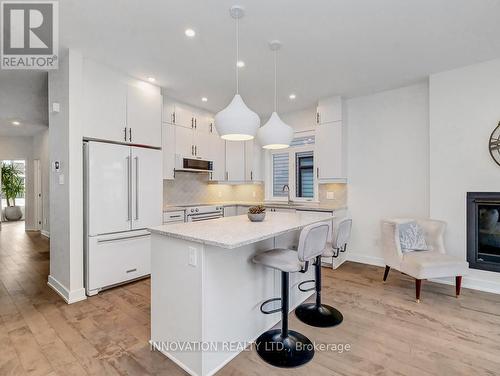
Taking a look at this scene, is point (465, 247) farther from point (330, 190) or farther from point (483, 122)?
point (330, 190)

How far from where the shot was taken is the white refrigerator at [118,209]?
9.74 feet

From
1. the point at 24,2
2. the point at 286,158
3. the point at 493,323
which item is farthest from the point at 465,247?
the point at 24,2

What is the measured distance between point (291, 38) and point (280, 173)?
3075 mm

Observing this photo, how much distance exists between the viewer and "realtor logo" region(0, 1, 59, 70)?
217 centimetres

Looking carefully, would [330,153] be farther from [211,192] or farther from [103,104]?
[103,104]

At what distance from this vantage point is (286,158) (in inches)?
207

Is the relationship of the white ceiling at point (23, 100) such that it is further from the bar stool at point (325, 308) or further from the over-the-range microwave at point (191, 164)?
the bar stool at point (325, 308)

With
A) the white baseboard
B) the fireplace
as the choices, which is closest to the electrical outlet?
the white baseboard

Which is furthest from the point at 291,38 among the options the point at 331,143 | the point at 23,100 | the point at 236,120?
the point at 23,100

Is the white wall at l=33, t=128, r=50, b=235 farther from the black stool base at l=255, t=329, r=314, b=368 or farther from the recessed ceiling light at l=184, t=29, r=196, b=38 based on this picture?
the black stool base at l=255, t=329, r=314, b=368

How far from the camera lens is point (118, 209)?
10.5 feet

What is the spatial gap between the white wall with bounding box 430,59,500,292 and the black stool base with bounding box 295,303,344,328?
200 centimetres

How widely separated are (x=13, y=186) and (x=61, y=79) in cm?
820

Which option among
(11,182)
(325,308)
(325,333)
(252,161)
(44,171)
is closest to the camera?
(325,333)
